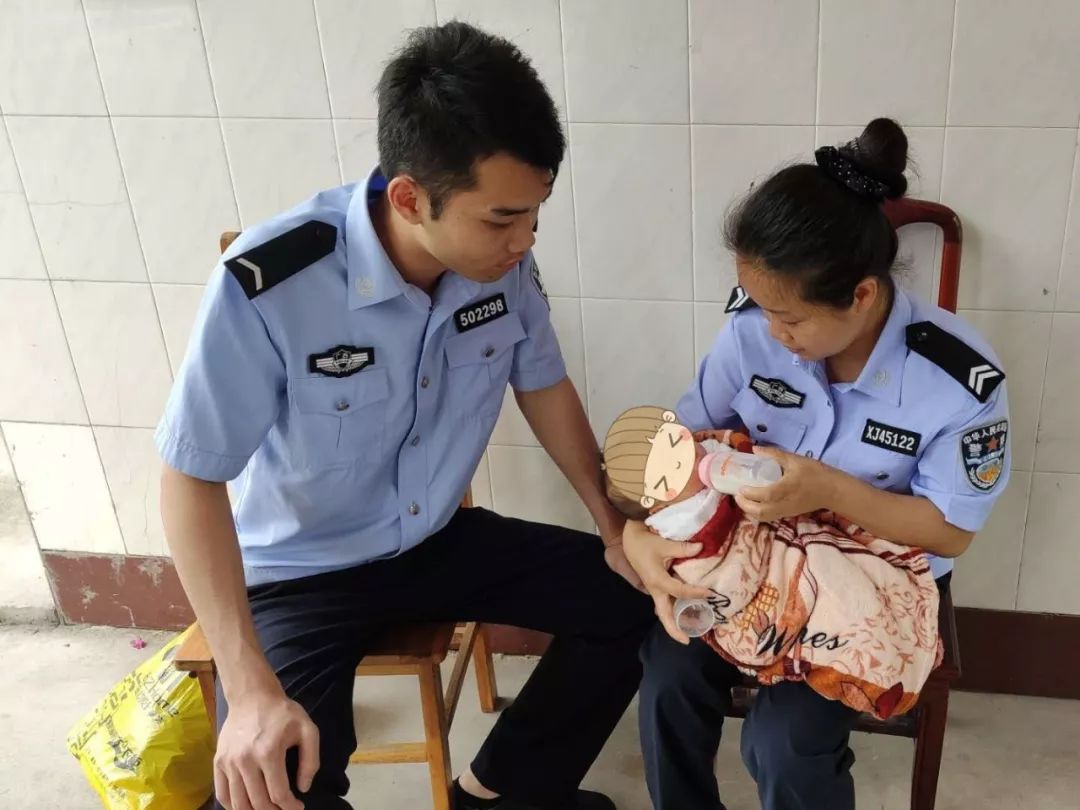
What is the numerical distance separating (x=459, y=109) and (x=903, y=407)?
0.70 metres

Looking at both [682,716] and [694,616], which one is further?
[682,716]

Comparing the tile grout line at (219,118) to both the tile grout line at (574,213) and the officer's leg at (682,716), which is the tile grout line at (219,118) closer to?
the tile grout line at (574,213)

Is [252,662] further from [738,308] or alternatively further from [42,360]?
[42,360]

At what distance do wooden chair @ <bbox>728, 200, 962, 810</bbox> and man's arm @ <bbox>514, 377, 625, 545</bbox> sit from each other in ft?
1.25

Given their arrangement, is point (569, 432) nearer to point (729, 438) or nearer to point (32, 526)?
point (729, 438)

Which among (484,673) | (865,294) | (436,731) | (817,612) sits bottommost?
(484,673)

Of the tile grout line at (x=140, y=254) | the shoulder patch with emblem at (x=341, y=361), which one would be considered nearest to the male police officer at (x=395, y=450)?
the shoulder patch with emblem at (x=341, y=361)

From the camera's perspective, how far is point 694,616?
124cm

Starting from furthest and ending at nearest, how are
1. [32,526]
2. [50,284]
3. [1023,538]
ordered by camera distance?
1. [32,526]
2. [50,284]
3. [1023,538]

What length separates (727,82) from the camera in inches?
59.8

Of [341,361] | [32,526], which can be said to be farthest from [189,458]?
[32,526]

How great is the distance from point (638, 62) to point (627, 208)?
23 cm

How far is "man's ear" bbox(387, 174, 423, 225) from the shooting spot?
3.91 ft

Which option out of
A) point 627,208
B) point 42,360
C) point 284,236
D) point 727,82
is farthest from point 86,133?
point 727,82
